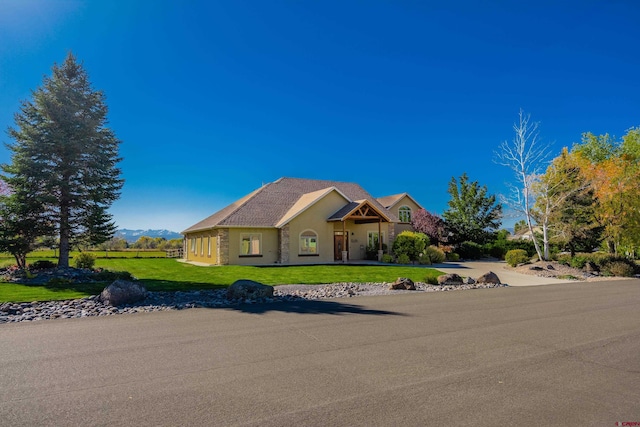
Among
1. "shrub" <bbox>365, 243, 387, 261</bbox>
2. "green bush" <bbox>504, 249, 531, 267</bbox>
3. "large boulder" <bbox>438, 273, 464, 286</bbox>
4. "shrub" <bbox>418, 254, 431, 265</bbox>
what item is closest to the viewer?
"large boulder" <bbox>438, 273, 464, 286</bbox>

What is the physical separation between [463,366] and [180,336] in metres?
5.03

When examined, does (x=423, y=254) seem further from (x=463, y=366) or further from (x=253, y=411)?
(x=253, y=411)

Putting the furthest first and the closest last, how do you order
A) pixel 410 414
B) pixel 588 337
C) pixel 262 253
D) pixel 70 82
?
1. pixel 262 253
2. pixel 70 82
3. pixel 588 337
4. pixel 410 414

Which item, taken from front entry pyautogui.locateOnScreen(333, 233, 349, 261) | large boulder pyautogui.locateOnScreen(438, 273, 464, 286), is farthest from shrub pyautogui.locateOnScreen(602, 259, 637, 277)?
front entry pyautogui.locateOnScreen(333, 233, 349, 261)

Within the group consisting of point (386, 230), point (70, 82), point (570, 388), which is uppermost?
point (70, 82)

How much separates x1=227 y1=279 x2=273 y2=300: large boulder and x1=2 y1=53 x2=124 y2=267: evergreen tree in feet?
34.3

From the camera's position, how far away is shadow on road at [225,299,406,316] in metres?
10.2

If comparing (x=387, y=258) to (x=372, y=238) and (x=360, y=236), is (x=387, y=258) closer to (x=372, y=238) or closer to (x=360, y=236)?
(x=372, y=238)

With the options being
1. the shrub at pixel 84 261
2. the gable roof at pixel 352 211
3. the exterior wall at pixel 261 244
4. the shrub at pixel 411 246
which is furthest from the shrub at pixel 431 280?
the shrub at pixel 84 261

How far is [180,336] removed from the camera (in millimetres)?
7520

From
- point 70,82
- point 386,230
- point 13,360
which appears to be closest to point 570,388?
point 13,360

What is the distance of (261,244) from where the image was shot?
28719 millimetres

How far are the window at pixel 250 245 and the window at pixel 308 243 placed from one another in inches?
124

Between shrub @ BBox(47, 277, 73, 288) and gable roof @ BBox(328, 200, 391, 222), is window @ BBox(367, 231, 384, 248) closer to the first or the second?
gable roof @ BBox(328, 200, 391, 222)
